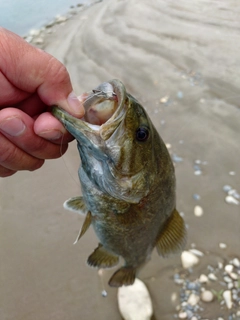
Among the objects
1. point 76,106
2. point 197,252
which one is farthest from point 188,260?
point 76,106

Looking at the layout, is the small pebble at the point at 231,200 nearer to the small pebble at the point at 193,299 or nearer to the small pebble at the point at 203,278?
the small pebble at the point at 203,278

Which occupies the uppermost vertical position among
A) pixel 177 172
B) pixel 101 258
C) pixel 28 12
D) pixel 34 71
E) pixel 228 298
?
pixel 34 71

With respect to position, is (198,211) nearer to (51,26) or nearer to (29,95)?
(29,95)

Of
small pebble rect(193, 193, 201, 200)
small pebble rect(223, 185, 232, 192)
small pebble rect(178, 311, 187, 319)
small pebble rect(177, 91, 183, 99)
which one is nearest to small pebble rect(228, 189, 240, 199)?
small pebble rect(223, 185, 232, 192)

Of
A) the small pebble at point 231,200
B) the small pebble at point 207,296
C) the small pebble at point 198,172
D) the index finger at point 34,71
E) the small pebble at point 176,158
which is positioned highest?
the index finger at point 34,71

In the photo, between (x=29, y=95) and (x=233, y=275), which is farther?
(x=233, y=275)

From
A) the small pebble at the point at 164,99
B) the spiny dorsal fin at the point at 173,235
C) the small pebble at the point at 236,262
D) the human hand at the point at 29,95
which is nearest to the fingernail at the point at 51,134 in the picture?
the human hand at the point at 29,95
